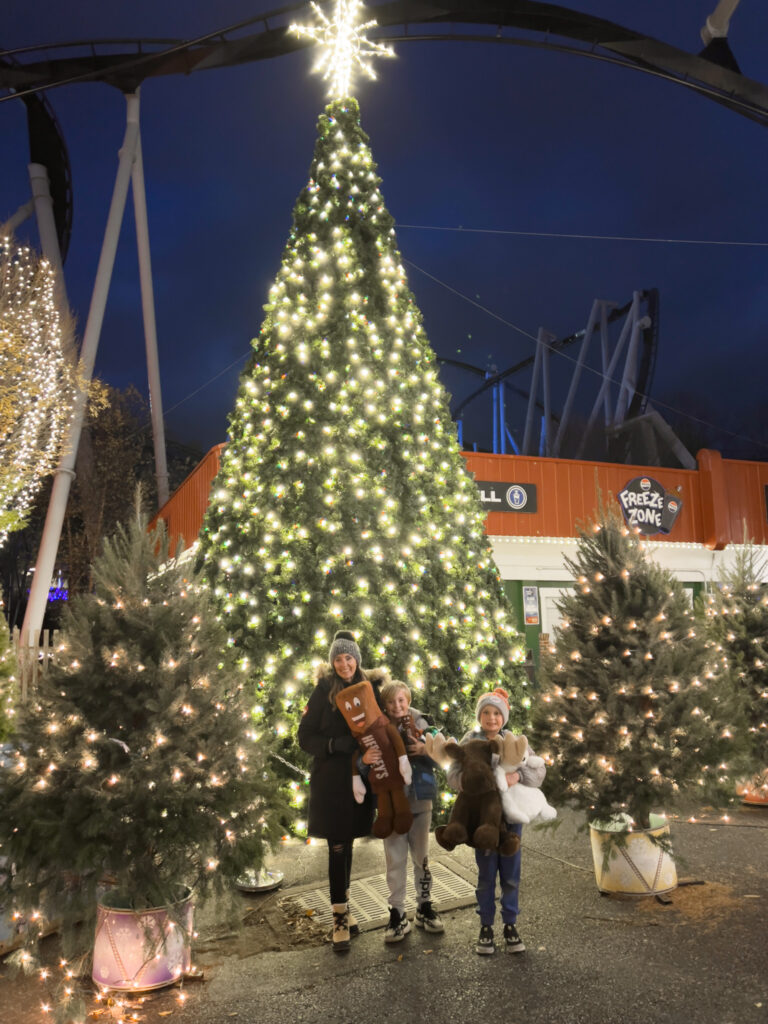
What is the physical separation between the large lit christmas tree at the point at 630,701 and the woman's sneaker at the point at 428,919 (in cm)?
130

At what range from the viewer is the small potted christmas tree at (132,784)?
3863mm

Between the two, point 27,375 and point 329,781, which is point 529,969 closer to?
point 329,781

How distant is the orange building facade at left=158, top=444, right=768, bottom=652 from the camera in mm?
13656

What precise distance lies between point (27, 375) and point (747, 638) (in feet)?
46.7

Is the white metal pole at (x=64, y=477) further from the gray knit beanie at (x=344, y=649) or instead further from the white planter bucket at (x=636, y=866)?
the white planter bucket at (x=636, y=866)

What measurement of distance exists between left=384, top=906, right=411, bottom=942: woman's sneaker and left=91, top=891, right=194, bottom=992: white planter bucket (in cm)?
125

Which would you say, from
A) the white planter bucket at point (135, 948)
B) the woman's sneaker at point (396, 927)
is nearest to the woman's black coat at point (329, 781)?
the woman's sneaker at point (396, 927)

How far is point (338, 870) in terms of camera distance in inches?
182

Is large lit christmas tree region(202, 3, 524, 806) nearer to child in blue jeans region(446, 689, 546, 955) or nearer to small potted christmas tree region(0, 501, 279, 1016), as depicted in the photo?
child in blue jeans region(446, 689, 546, 955)

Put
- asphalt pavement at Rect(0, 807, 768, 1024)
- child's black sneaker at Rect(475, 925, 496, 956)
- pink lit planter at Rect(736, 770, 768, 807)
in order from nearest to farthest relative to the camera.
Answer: asphalt pavement at Rect(0, 807, 768, 1024), child's black sneaker at Rect(475, 925, 496, 956), pink lit planter at Rect(736, 770, 768, 807)

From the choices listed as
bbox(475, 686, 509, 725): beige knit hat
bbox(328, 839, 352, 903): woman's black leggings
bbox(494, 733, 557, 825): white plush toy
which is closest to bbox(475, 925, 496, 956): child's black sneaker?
bbox(494, 733, 557, 825): white plush toy

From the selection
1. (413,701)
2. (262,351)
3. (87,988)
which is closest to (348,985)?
(87,988)

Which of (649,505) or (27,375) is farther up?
(27,375)

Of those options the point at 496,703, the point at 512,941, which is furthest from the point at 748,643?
the point at 512,941
